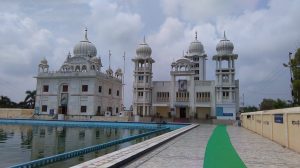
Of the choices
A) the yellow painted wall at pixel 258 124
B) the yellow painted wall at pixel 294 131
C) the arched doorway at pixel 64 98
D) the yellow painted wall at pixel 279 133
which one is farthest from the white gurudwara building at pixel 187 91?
the yellow painted wall at pixel 294 131

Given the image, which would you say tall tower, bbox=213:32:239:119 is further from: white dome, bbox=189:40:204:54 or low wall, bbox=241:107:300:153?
low wall, bbox=241:107:300:153

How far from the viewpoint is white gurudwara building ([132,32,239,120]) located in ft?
143

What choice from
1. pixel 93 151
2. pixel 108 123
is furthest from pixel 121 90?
pixel 93 151

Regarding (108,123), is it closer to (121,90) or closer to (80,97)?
(80,97)

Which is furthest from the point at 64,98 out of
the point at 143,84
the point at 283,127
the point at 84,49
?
the point at 283,127

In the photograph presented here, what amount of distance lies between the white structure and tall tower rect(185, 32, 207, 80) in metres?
14.7

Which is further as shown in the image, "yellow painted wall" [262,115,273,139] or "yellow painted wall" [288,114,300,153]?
"yellow painted wall" [262,115,273,139]

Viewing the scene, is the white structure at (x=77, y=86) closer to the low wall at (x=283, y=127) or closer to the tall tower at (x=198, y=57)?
the tall tower at (x=198, y=57)

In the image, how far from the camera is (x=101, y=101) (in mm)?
48312

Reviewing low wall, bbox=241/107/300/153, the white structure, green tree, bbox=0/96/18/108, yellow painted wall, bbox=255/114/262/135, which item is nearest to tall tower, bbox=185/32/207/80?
the white structure

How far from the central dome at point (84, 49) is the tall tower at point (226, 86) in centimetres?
2025

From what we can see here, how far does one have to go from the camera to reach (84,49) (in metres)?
50.8

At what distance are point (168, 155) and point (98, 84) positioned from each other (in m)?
38.3

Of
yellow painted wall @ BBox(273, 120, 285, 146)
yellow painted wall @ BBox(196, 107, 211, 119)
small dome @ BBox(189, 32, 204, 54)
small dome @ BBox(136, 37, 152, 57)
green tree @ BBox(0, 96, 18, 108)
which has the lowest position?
yellow painted wall @ BBox(273, 120, 285, 146)
